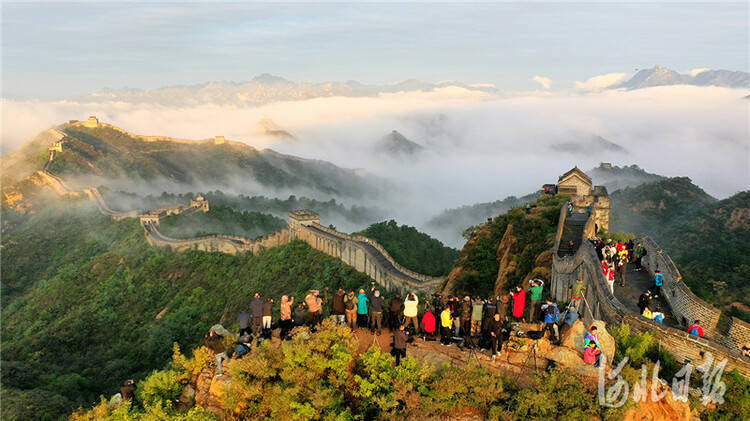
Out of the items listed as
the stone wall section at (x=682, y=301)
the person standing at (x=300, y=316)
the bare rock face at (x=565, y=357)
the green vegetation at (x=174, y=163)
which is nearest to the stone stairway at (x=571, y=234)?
the stone wall section at (x=682, y=301)

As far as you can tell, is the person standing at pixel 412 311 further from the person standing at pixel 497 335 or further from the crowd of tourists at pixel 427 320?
the person standing at pixel 497 335

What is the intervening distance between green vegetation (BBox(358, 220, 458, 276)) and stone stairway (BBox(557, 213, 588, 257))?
27.2m

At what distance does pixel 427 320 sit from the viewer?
1830 centimetres

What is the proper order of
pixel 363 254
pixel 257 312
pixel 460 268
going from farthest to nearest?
pixel 363 254 < pixel 460 268 < pixel 257 312

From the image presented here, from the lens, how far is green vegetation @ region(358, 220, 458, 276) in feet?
211

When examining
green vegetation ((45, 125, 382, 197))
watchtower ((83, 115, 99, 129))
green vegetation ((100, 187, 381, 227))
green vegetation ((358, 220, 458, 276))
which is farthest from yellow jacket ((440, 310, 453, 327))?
watchtower ((83, 115, 99, 129))

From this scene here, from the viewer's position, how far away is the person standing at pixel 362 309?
19.6 m

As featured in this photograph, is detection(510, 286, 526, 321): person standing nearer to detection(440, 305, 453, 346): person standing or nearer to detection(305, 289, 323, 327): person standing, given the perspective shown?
detection(440, 305, 453, 346): person standing

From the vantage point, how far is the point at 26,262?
309 ft

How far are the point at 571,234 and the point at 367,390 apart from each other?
20.3 m

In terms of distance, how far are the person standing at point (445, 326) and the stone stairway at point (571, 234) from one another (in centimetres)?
1401

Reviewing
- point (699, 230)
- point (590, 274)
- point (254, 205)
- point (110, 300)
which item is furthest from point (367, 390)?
point (254, 205)

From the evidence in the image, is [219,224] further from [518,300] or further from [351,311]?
[518,300]

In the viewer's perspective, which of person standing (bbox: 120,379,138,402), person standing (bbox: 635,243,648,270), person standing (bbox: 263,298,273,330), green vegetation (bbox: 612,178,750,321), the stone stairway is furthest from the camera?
green vegetation (bbox: 612,178,750,321)
